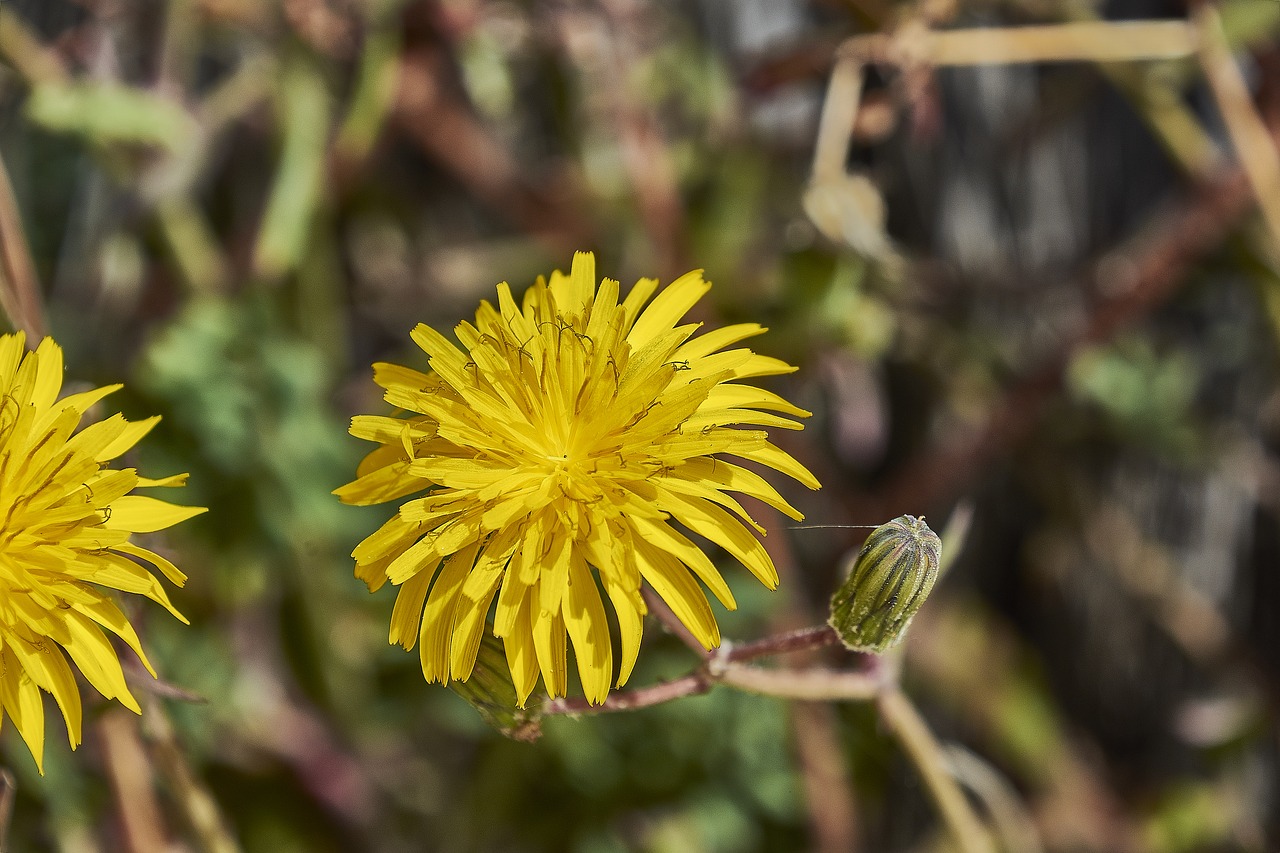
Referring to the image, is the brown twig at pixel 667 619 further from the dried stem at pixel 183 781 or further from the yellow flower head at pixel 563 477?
the dried stem at pixel 183 781

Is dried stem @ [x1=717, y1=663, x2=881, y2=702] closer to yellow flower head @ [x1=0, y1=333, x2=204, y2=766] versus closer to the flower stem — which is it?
the flower stem

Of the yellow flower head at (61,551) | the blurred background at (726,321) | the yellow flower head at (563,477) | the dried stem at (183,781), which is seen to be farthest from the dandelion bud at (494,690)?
the blurred background at (726,321)

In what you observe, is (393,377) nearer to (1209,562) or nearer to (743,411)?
(743,411)

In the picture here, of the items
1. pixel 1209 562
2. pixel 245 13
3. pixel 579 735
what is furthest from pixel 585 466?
pixel 1209 562

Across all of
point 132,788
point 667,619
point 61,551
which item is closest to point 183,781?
point 132,788

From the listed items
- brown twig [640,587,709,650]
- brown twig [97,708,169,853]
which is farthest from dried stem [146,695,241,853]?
brown twig [640,587,709,650]
